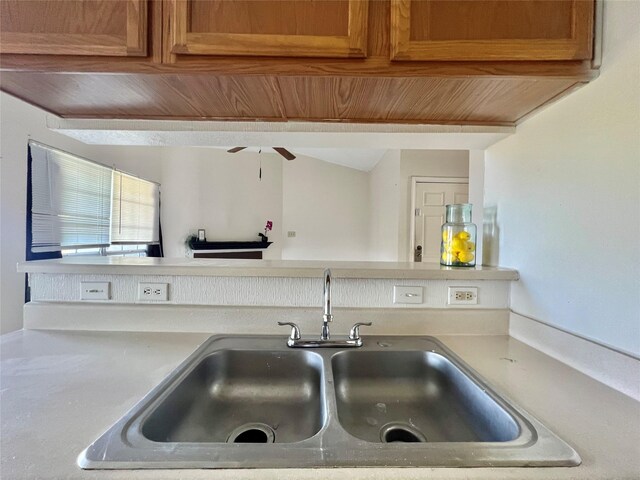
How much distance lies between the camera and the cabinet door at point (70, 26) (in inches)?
27.4

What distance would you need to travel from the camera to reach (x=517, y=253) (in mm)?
1001

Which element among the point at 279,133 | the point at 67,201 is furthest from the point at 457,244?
the point at 67,201

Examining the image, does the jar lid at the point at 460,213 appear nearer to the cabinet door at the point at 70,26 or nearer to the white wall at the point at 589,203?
the white wall at the point at 589,203

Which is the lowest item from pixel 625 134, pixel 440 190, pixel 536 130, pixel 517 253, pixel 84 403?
pixel 84 403

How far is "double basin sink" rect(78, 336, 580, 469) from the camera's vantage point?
17.5 inches

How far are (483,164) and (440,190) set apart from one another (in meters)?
2.65

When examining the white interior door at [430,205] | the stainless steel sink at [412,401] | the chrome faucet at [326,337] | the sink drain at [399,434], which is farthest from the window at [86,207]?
the white interior door at [430,205]

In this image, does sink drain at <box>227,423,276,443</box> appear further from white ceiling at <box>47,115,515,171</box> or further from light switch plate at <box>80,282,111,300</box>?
white ceiling at <box>47,115,515,171</box>

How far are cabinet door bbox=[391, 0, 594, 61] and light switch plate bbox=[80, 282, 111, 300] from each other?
1163 mm

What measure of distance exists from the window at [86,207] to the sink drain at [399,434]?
11.5 ft

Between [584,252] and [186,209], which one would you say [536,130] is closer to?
[584,252]

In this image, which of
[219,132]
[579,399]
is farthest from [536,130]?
[219,132]

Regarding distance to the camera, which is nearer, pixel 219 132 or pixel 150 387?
pixel 150 387

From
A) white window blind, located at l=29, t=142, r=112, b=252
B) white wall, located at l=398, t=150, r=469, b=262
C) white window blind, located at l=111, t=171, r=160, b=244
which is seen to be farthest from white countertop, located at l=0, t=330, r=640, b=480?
white window blind, located at l=111, t=171, r=160, b=244
